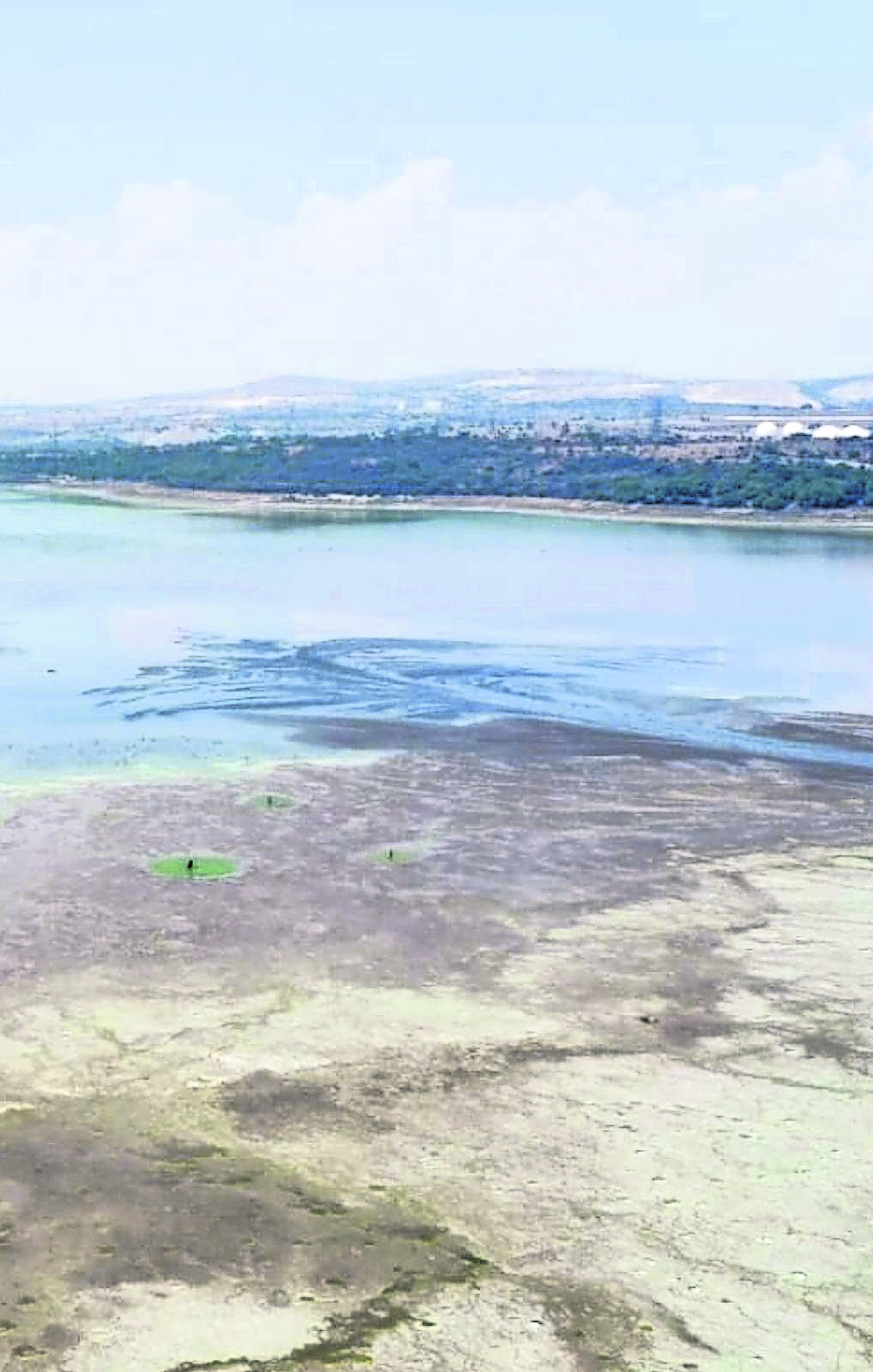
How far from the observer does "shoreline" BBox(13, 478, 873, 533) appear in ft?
269

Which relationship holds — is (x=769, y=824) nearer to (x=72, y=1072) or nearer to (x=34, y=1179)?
(x=72, y=1072)

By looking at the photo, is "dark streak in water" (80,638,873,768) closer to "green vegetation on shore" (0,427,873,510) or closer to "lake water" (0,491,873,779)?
"lake water" (0,491,873,779)

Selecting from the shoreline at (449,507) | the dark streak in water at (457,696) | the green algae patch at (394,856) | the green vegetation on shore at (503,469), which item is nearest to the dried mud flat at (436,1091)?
the green algae patch at (394,856)

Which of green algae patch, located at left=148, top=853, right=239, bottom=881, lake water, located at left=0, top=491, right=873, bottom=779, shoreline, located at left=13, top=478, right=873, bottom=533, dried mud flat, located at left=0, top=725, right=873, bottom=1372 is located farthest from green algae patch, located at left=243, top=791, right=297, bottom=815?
shoreline, located at left=13, top=478, right=873, bottom=533

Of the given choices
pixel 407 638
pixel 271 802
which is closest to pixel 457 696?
pixel 407 638

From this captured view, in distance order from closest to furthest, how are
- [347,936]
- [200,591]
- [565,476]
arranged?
[347,936] < [200,591] < [565,476]

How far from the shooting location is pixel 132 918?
61.9 feet

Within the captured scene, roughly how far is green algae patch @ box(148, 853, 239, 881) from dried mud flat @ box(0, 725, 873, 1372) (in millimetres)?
298

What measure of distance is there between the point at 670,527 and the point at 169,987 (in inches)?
2626

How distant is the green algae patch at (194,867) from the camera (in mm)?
20656

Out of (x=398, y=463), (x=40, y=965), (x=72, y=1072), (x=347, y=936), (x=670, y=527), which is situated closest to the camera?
(x=72, y=1072)

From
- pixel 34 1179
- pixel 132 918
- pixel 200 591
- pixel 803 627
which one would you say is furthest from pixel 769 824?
pixel 200 591

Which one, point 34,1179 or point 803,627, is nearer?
point 34,1179

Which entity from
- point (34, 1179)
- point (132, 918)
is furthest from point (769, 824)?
point (34, 1179)
